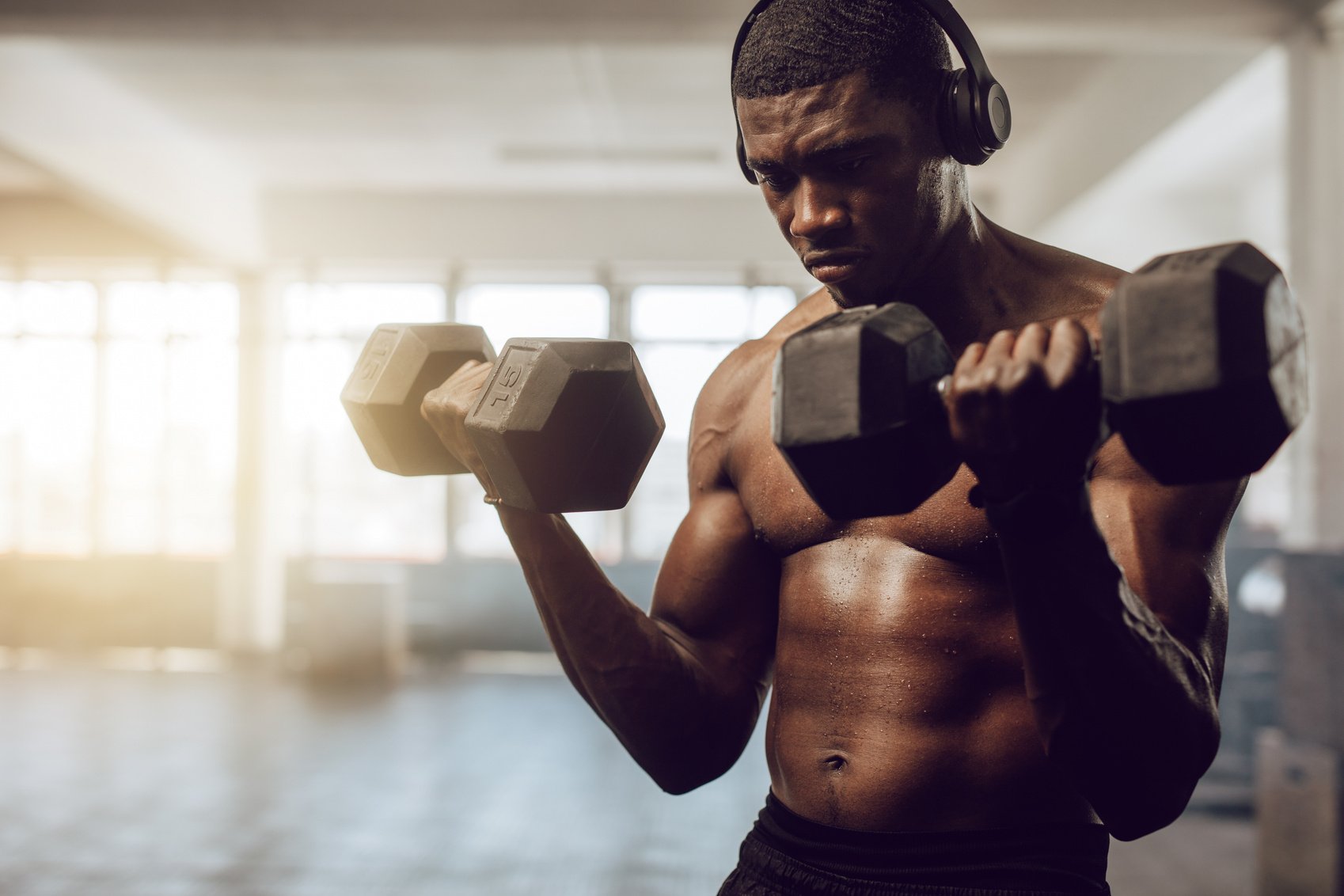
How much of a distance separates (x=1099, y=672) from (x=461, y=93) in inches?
215

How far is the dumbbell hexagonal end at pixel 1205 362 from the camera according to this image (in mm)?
588

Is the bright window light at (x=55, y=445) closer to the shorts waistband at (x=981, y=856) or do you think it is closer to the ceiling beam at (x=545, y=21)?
the ceiling beam at (x=545, y=21)

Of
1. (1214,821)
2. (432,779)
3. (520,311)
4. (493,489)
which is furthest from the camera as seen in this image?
(520,311)

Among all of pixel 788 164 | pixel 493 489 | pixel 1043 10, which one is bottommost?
pixel 493 489

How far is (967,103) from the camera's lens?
91cm

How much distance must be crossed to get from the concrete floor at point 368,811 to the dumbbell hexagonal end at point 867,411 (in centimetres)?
281

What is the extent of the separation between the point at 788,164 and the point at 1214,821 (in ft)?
13.4

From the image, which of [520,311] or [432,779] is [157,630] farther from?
[432,779]

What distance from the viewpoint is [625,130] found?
620 cm

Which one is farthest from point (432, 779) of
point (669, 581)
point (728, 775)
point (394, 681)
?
point (669, 581)

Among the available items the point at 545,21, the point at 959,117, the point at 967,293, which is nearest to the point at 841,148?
the point at 959,117

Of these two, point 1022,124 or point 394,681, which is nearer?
point 1022,124

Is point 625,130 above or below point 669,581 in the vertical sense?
above

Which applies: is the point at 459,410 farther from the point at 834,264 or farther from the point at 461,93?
the point at 461,93
